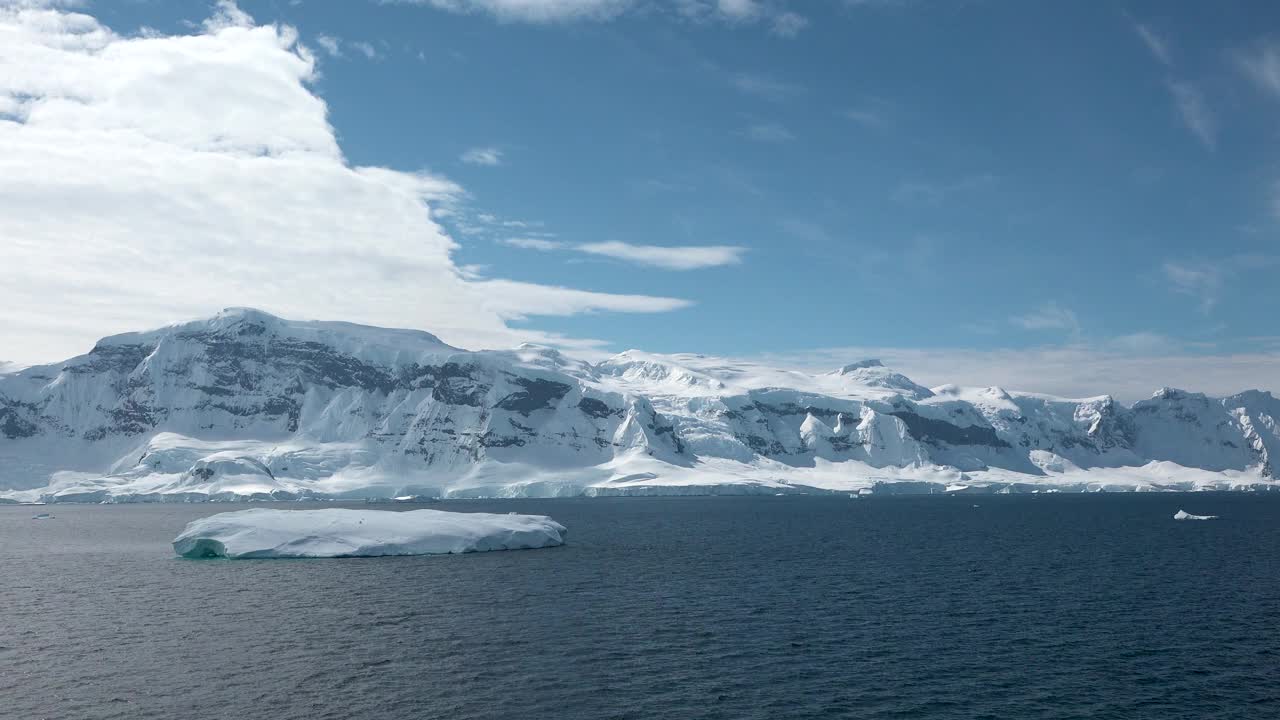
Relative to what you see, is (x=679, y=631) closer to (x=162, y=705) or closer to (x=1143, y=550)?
(x=162, y=705)

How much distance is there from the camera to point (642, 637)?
62.3 m

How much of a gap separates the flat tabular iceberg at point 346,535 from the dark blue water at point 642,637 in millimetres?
3778

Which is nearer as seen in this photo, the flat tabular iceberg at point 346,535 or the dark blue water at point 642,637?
the dark blue water at point 642,637

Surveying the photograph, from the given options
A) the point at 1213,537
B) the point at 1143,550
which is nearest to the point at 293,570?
the point at 1143,550

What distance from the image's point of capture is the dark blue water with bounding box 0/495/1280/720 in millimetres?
46812

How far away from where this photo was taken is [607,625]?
66562 millimetres

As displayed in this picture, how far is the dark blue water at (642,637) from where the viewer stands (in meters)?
46.8

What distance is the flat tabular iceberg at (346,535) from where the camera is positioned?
111312mm

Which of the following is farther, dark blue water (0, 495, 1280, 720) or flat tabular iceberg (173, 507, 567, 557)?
flat tabular iceberg (173, 507, 567, 557)

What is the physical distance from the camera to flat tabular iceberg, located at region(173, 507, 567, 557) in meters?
111

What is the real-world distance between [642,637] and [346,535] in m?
65.2

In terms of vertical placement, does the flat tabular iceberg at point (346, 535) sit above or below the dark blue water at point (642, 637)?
above

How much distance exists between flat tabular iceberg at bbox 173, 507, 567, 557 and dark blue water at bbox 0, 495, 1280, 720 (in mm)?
3778

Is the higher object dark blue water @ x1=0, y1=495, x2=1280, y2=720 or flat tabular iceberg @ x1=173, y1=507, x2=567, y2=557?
flat tabular iceberg @ x1=173, y1=507, x2=567, y2=557
